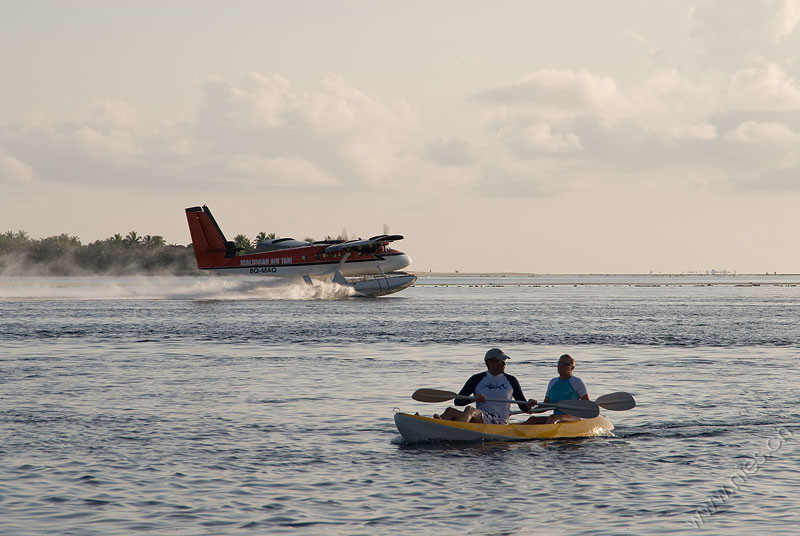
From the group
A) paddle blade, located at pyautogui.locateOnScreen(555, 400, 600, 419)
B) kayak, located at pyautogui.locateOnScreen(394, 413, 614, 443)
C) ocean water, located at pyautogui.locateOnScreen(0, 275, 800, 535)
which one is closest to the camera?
ocean water, located at pyautogui.locateOnScreen(0, 275, 800, 535)

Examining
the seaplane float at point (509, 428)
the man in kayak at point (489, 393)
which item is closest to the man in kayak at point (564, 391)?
the seaplane float at point (509, 428)

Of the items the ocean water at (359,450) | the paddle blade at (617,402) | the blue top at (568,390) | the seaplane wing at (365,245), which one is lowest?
A: the ocean water at (359,450)

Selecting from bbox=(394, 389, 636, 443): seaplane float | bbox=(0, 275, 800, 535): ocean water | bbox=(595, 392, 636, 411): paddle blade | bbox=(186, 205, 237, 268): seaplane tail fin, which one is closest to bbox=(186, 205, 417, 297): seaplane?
bbox=(186, 205, 237, 268): seaplane tail fin

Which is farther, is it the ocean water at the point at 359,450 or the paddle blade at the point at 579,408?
the paddle blade at the point at 579,408

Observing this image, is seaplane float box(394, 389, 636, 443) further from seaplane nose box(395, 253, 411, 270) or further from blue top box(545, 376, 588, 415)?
seaplane nose box(395, 253, 411, 270)

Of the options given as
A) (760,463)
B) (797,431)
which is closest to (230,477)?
(760,463)

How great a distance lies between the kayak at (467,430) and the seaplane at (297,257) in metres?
63.9

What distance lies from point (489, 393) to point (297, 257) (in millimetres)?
67278

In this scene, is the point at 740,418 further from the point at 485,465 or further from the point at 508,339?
the point at 508,339

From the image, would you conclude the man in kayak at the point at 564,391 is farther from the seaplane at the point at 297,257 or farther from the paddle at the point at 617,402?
the seaplane at the point at 297,257

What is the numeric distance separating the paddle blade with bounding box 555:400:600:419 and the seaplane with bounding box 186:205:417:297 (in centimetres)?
6376

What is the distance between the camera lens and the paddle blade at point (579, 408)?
18.3 m

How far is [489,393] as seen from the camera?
17906mm

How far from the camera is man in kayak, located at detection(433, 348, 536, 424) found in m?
17.8
